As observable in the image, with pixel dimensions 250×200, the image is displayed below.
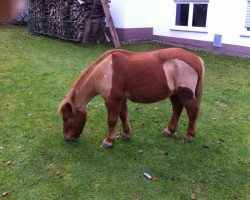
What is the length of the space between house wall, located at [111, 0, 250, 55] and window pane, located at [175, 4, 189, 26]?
16 cm

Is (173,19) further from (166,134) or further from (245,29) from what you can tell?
(166,134)

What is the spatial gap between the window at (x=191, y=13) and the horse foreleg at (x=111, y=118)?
8.24 metres

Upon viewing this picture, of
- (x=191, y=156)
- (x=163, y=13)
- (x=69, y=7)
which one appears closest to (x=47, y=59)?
(x=69, y=7)

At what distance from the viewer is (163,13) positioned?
12977 millimetres

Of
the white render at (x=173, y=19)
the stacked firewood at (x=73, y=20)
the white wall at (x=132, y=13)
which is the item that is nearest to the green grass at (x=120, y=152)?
the white render at (x=173, y=19)

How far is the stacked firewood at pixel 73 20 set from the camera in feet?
39.0

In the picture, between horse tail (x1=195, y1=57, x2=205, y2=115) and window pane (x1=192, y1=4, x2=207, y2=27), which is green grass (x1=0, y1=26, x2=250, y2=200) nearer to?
horse tail (x1=195, y1=57, x2=205, y2=115)

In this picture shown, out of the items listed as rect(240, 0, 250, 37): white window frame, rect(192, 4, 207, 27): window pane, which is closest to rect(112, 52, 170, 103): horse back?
rect(240, 0, 250, 37): white window frame

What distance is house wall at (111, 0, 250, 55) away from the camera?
10.8 m

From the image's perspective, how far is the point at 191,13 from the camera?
1217 cm

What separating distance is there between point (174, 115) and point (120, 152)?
3.58 feet

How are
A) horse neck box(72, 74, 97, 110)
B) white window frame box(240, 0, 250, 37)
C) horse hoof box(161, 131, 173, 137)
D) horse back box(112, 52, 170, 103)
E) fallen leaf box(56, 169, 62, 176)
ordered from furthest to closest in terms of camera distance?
white window frame box(240, 0, 250, 37), horse hoof box(161, 131, 173, 137), horse neck box(72, 74, 97, 110), horse back box(112, 52, 170, 103), fallen leaf box(56, 169, 62, 176)

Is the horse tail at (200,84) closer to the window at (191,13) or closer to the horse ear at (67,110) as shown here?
the horse ear at (67,110)

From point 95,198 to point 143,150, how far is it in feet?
4.29
